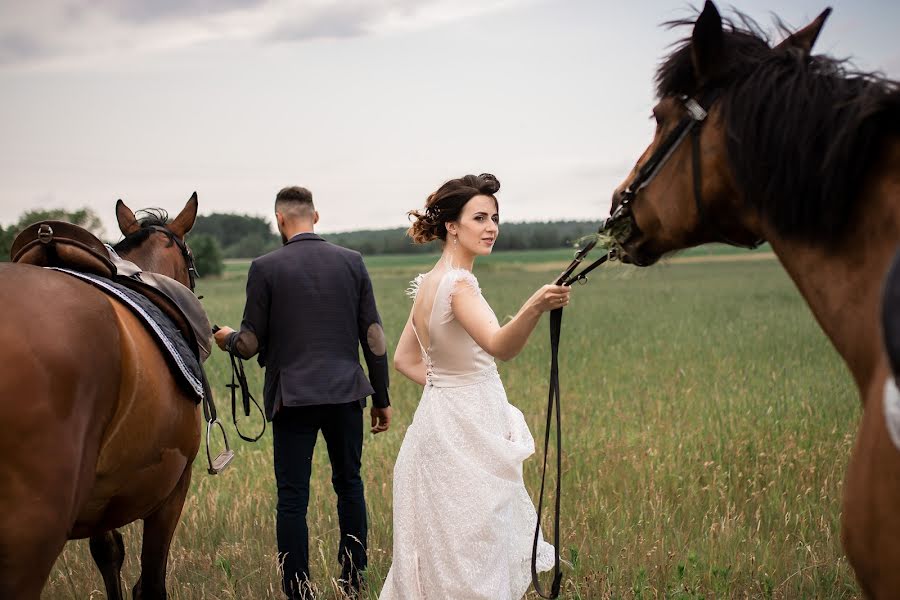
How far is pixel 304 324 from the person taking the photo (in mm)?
4672

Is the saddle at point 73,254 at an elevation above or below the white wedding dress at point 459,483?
above

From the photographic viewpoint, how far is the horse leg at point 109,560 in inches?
178

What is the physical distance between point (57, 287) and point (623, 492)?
4166mm

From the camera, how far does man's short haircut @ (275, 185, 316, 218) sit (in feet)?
15.9

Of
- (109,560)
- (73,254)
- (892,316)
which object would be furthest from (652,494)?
(892,316)

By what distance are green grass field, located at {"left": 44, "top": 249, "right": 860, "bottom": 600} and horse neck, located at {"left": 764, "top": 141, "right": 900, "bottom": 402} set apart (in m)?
0.79

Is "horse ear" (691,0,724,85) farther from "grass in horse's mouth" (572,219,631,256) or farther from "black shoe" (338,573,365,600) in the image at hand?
"black shoe" (338,573,365,600)

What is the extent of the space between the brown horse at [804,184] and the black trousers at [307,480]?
2544 millimetres

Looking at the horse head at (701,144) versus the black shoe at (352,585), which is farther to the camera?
the black shoe at (352,585)

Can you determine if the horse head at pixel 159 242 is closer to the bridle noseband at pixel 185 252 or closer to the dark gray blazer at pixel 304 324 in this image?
the bridle noseband at pixel 185 252

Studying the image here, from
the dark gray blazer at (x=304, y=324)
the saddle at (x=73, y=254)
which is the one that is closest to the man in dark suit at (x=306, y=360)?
the dark gray blazer at (x=304, y=324)

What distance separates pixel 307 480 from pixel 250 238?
76721 millimetres

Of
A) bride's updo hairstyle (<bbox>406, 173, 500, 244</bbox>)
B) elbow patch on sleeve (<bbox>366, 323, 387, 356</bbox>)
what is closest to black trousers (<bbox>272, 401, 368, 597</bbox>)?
elbow patch on sleeve (<bbox>366, 323, 387, 356</bbox>)

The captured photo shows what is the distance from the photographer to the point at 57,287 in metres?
3.05
